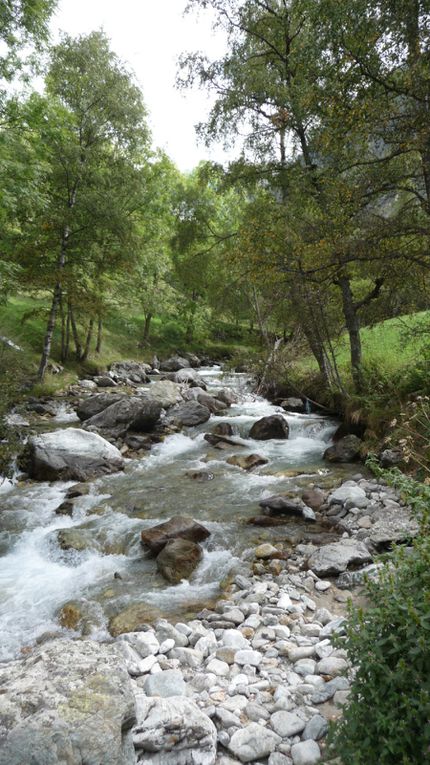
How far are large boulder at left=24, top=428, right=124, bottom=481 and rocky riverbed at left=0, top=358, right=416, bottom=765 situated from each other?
4 centimetres

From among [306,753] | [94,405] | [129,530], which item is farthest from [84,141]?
[306,753]

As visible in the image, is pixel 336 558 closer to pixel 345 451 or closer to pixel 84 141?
pixel 345 451

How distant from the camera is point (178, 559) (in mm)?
6473

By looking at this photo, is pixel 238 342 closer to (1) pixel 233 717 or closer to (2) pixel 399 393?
(2) pixel 399 393

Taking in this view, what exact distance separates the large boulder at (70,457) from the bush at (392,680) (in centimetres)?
903

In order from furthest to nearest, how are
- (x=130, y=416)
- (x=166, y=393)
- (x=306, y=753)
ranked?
(x=166, y=393), (x=130, y=416), (x=306, y=753)

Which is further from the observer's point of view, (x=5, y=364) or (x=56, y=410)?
(x=56, y=410)

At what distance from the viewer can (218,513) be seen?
8.45 m

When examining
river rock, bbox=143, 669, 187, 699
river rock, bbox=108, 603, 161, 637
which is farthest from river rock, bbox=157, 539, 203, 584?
river rock, bbox=143, 669, 187, 699

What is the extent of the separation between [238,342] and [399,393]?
2920 cm

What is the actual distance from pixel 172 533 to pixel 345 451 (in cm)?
588

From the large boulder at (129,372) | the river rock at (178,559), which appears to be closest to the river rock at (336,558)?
the river rock at (178,559)

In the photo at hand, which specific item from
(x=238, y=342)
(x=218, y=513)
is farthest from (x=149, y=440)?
(x=238, y=342)

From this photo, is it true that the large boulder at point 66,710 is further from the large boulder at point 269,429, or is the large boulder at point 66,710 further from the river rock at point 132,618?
the large boulder at point 269,429
